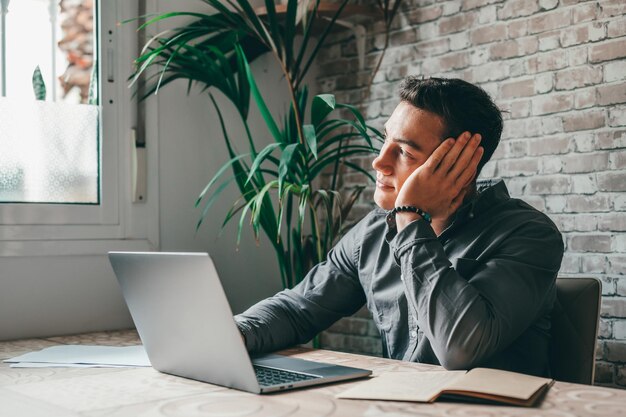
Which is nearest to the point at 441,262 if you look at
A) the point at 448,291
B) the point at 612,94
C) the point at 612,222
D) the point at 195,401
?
the point at 448,291

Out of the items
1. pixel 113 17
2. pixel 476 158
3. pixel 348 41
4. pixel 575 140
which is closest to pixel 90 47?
pixel 113 17

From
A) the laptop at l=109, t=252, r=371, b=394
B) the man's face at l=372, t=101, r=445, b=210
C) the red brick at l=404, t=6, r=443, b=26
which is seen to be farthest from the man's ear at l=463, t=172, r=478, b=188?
the red brick at l=404, t=6, r=443, b=26

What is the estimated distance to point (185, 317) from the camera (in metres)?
1.31

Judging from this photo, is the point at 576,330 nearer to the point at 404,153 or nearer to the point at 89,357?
the point at 404,153

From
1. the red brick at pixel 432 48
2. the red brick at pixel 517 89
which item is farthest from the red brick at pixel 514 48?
the red brick at pixel 432 48

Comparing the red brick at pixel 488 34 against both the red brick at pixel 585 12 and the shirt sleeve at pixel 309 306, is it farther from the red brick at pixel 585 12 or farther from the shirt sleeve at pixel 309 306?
the shirt sleeve at pixel 309 306

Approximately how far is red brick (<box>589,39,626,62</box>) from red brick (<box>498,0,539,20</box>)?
0.30 m

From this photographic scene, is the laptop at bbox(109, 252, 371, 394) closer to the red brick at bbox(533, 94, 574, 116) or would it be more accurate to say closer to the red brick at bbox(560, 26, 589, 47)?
the red brick at bbox(533, 94, 574, 116)

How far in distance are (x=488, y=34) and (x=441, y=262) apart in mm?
1549

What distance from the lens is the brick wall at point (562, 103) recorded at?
245cm

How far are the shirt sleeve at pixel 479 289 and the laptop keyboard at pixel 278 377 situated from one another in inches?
12.1

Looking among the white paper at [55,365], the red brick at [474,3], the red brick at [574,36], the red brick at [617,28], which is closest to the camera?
the white paper at [55,365]

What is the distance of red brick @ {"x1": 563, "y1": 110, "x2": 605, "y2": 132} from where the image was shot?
8.17 feet

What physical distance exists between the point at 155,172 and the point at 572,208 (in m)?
1.56
